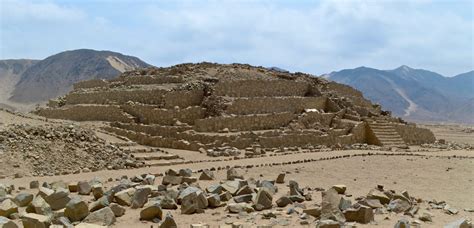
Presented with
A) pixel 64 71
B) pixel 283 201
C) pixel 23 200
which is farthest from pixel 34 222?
pixel 64 71

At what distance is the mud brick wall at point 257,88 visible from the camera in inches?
889

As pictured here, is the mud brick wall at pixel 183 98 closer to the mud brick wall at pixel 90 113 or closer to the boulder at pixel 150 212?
the mud brick wall at pixel 90 113

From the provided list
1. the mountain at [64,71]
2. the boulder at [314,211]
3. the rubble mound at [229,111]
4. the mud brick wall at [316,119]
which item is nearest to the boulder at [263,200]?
the boulder at [314,211]

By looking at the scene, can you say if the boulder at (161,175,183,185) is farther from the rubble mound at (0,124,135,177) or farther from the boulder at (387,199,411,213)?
the boulder at (387,199,411,213)

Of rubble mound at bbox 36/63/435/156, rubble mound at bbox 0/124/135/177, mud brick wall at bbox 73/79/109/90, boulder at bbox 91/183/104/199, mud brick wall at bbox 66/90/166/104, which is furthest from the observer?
mud brick wall at bbox 73/79/109/90

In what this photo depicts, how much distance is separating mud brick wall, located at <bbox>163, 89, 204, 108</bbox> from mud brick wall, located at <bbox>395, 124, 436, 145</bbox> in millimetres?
9318

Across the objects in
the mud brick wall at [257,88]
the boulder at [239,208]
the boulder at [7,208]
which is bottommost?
the boulder at [7,208]

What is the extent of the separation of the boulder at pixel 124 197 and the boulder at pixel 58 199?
71cm

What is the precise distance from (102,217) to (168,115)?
14.0 meters

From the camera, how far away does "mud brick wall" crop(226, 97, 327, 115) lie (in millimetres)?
21517

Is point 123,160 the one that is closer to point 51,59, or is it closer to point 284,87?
point 284,87

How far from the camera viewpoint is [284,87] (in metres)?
24.3

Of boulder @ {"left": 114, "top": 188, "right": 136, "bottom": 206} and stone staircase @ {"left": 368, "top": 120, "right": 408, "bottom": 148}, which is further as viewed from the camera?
stone staircase @ {"left": 368, "top": 120, "right": 408, "bottom": 148}

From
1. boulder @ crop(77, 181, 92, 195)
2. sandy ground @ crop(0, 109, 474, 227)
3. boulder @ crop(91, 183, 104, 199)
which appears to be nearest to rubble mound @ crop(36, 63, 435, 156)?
sandy ground @ crop(0, 109, 474, 227)
